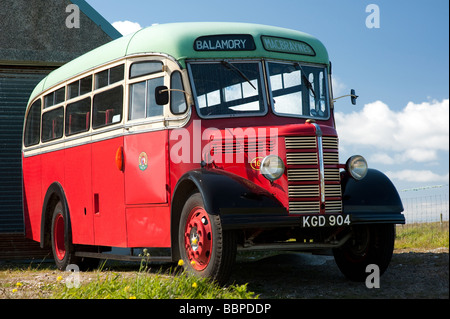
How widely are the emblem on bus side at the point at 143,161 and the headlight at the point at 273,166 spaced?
1697 mm

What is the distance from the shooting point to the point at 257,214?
6.53 metres

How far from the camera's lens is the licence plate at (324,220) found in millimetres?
6734

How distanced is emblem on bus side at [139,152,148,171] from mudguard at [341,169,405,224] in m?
2.32

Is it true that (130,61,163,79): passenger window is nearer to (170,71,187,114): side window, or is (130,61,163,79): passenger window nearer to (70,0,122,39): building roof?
(170,71,187,114): side window

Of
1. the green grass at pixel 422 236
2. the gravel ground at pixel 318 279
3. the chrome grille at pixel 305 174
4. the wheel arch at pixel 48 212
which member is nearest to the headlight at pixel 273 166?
the chrome grille at pixel 305 174

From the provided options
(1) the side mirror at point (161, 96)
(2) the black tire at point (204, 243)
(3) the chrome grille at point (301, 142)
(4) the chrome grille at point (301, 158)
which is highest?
(1) the side mirror at point (161, 96)

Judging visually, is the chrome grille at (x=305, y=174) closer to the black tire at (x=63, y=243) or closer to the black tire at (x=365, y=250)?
the black tire at (x=365, y=250)

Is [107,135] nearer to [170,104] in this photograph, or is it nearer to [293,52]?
[170,104]

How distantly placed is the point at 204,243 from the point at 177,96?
181 centimetres

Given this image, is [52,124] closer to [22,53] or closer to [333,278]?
[22,53]
